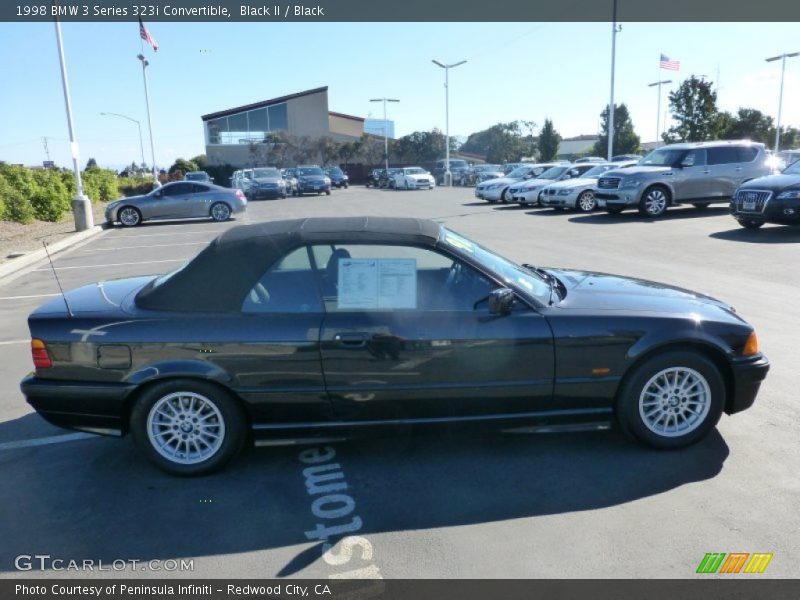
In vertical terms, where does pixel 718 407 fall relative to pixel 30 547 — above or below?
above

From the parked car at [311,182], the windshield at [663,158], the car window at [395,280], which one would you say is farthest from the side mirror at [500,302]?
the parked car at [311,182]

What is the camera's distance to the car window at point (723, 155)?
17.3 metres

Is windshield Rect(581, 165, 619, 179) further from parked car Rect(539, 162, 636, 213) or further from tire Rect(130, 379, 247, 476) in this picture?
tire Rect(130, 379, 247, 476)

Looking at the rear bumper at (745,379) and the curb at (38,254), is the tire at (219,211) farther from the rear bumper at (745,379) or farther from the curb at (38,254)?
the rear bumper at (745,379)

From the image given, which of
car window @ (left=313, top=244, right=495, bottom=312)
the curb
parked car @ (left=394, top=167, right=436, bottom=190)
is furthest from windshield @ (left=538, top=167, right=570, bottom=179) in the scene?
car window @ (left=313, top=244, right=495, bottom=312)

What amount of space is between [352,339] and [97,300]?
1.80 meters

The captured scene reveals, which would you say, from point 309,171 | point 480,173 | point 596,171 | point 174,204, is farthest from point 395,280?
point 480,173

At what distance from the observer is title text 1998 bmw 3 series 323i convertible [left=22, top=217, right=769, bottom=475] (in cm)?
375

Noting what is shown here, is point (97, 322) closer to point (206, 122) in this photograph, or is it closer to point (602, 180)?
point (602, 180)

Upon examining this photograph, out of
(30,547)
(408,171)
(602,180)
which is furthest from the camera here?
(408,171)

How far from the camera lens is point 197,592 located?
9.50 feet

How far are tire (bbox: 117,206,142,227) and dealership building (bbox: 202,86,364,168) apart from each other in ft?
150

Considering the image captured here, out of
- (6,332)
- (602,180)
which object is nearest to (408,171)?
(602,180)

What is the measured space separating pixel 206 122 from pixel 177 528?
68.0m
